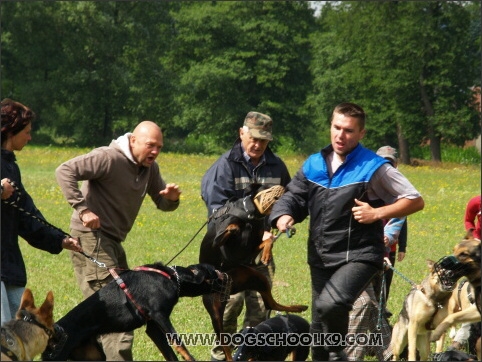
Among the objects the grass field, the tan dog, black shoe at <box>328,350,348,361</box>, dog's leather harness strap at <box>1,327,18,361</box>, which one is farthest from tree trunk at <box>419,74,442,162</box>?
dog's leather harness strap at <box>1,327,18,361</box>

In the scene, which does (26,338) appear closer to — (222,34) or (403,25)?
(403,25)

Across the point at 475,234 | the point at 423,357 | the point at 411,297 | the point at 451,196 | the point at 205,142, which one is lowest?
the point at 205,142

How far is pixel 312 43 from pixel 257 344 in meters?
57.1

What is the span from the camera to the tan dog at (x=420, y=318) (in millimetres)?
7703

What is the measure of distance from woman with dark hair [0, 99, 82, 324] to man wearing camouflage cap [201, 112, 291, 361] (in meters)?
1.78

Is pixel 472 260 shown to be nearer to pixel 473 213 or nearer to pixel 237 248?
pixel 473 213

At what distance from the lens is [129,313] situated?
633 cm

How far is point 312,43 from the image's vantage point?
62.3 metres

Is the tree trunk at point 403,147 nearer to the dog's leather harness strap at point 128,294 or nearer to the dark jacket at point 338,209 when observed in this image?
the dark jacket at point 338,209

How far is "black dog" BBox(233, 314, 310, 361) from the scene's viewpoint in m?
6.53

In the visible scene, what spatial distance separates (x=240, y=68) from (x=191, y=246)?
159ft

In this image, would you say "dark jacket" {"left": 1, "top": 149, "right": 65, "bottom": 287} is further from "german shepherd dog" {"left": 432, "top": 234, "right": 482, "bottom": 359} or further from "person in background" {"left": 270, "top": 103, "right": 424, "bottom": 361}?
"german shepherd dog" {"left": 432, "top": 234, "right": 482, "bottom": 359}

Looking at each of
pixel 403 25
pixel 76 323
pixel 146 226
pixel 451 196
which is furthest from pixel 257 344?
pixel 403 25

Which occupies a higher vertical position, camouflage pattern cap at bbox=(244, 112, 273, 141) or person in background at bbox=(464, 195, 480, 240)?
camouflage pattern cap at bbox=(244, 112, 273, 141)
